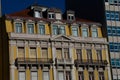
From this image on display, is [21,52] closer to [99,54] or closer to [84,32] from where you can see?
[84,32]

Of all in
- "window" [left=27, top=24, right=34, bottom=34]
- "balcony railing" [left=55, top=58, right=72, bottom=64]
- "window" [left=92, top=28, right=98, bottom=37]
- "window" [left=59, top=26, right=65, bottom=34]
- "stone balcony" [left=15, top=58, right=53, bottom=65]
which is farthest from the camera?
"window" [left=92, top=28, right=98, bottom=37]

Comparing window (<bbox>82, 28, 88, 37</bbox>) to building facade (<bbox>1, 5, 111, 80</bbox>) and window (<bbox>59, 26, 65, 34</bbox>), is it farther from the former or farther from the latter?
A: window (<bbox>59, 26, 65, 34</bbox>)

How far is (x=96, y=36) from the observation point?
68875 millimetres

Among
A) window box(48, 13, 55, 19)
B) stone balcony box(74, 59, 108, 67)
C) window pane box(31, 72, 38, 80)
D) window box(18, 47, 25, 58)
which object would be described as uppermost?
window box(48, 13, 55, 19)

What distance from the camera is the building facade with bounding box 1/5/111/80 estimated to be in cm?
6238

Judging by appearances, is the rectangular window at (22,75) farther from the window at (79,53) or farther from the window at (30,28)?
the window at (79,53)

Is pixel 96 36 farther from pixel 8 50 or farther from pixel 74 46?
pixel 8 50

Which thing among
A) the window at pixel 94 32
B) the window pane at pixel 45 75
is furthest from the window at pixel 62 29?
the window pane at pixel 45 75

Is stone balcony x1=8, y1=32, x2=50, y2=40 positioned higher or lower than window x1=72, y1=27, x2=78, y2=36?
lower

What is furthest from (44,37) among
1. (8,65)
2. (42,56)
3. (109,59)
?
(109,59)

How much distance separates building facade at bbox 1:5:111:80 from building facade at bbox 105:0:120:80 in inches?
44.2

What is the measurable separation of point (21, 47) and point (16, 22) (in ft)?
13.6

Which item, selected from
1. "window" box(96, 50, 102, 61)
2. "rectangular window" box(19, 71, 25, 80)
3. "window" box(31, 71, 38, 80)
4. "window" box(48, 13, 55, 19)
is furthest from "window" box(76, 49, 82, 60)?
"rectangular window" box(19, 71, 25, 80)

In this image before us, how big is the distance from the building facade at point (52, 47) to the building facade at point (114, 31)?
112 cm
